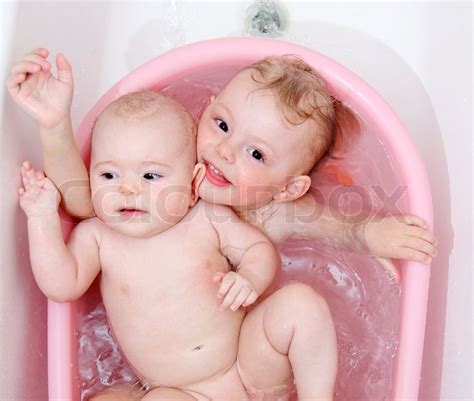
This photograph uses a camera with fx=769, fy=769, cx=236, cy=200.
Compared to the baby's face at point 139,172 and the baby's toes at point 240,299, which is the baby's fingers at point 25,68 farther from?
the baby's toes at point 240,299

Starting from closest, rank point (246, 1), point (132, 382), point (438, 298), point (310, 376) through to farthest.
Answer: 1. point (310, 376)
2. point (132, 382)
3. point (438, 298)
4. point (246, 1)

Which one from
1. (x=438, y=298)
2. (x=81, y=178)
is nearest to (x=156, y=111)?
(x=81, y=178)

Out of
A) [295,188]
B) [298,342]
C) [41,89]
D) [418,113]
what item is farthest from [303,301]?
[418,113]

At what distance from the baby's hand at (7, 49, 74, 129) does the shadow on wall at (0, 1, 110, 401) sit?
1.4 inches

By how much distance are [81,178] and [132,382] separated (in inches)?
15.0

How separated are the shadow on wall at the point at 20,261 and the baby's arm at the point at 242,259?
0.33 m

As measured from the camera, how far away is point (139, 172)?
1251 millimetres

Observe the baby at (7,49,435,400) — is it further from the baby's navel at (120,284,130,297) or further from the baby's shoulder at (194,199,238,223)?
the baby's navel at (120,284,130,297)

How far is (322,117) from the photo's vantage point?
1.31 meters

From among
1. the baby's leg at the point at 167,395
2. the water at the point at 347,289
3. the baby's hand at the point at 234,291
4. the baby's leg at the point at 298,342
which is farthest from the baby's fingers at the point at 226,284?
the water at the point at 347,289

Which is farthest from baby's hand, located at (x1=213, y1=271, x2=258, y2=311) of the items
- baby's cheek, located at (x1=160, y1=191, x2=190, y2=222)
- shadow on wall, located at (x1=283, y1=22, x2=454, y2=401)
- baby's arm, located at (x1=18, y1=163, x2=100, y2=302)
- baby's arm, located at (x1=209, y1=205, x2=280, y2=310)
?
shadow on wall, located at (x1=283, y1=22, x2=454, y2=401)

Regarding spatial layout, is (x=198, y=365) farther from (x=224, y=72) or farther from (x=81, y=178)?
(x=224, y=72)

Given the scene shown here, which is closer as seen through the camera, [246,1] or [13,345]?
[13,345]

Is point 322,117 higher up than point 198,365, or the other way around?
point 322,117
